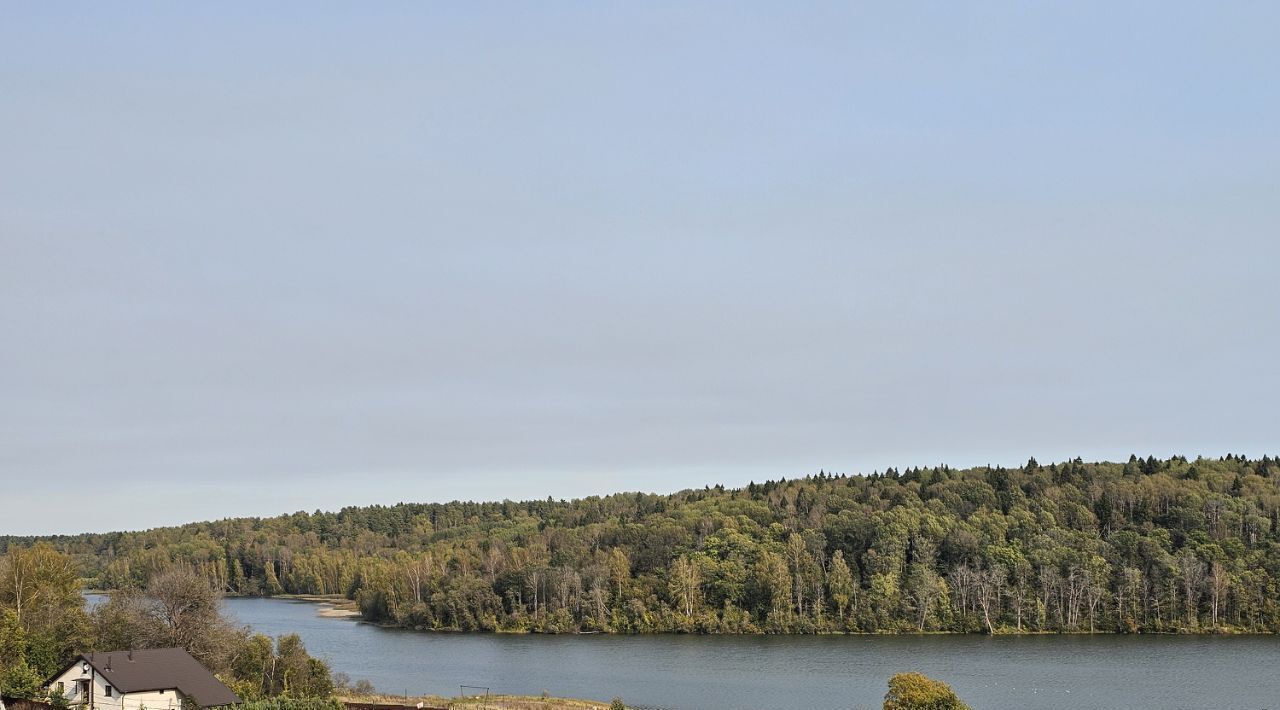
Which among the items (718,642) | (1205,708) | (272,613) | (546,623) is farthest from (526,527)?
(1205,708)

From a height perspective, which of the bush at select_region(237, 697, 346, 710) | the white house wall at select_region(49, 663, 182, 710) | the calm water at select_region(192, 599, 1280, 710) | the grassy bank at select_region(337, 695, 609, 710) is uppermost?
the bush at select_region(237, 697, 346, 710)

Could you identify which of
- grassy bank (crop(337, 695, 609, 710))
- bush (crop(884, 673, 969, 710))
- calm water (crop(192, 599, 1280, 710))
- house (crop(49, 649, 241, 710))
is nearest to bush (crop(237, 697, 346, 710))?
house (crop(49, 649, 241, 710))

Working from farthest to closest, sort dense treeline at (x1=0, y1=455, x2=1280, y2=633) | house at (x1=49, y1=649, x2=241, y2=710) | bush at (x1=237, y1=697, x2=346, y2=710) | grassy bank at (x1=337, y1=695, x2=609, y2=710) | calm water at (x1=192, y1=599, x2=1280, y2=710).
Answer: dense treeline at (x1=0, y1=455, x2=1280, y2=633), calm water at (x1=192, y1=599, x2=1280, y2=710), grassy bank at (x1=337, y1=695, x2=609, y2=710), house at (x1=49, y1=649, x2=241, y2=710), bush at (x1=237, y1=697, x2=346, y2=710)

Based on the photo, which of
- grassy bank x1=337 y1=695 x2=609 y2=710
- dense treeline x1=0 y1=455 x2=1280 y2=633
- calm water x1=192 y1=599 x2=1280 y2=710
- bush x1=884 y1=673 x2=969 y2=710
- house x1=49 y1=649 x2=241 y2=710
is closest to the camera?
bush x1=884 y1=673 x2=969 y2=710

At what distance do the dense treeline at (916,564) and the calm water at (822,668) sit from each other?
19.1ft

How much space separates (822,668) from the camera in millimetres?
76688

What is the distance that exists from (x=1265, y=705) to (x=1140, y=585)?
43936mm

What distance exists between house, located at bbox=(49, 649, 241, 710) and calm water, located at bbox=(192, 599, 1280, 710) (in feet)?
71.3

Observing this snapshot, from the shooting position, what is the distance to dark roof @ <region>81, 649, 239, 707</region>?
46031mm

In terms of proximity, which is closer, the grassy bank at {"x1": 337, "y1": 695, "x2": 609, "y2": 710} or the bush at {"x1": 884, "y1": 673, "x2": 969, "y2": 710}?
the bush at {"x1": 884, "y1": 673, "x2": 969, "y2": 710}

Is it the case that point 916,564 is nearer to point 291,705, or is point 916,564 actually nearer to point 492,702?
point 492,702

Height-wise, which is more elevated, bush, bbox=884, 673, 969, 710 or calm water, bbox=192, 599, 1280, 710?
bush, bbox=884, 673, 969, 710

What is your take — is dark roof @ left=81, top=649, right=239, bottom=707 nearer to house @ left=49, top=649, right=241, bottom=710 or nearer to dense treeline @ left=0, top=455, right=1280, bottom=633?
house @ left=49, top=649, right=241, bottom=710

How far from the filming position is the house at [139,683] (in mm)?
46031
